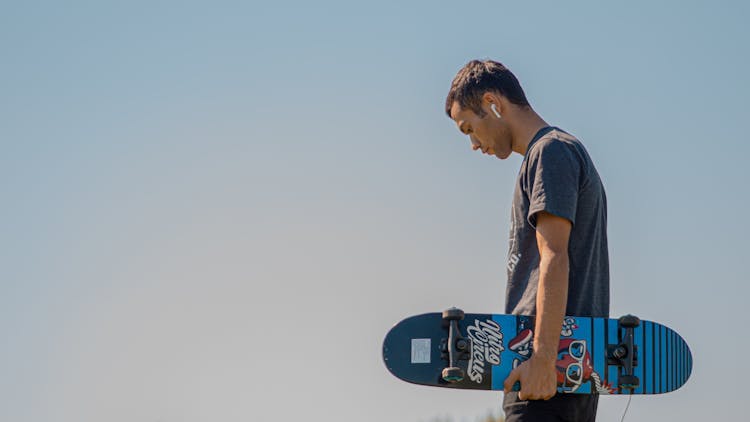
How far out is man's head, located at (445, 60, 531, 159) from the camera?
4293mm

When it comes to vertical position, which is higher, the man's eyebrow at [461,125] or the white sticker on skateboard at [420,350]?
the man's eyebrow at [461,125]

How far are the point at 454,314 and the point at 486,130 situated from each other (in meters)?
0.82

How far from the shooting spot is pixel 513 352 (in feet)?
13.7

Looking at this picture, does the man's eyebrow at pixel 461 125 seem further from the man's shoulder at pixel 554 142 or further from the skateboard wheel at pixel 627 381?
the skateboard wheel at pixel 627 381

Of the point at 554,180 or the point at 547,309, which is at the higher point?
the point at 554,180

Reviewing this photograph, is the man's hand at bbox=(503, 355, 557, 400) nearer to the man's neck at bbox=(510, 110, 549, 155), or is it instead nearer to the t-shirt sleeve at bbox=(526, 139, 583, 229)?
the t-shirt sleeve at bbox=(526, 139, 583, 229)

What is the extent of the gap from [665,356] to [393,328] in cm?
119

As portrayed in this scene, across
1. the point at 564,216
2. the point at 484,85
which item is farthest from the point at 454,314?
the point at 484,85

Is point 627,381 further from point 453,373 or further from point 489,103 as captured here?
point 489,103

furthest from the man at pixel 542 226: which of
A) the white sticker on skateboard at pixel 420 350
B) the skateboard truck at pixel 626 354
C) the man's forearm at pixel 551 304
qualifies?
the white sticker on skateboard at pixel 420 350

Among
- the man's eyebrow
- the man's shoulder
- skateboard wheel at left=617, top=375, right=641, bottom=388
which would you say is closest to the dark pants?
skateboard wheel at left=617, top=375, right=641, bottom=388

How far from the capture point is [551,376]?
382 centimetres

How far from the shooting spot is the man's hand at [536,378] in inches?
150

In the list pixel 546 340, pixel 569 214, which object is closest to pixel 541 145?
pixel 569 214
